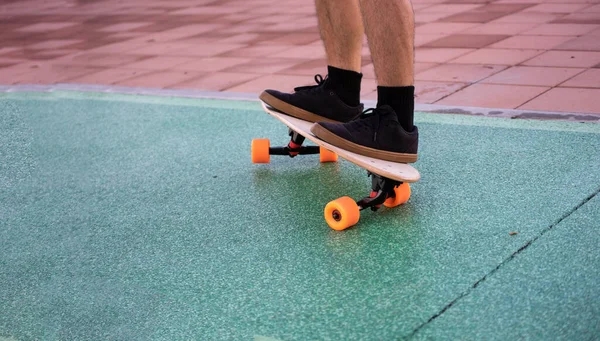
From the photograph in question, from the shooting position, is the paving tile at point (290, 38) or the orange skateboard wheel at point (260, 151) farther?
the paving tile at point (290, 38)

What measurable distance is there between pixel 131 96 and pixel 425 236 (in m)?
2.58

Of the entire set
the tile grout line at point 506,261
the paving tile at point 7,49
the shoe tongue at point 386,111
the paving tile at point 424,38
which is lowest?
the paving tile at point 7,49

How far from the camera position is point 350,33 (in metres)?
2.78

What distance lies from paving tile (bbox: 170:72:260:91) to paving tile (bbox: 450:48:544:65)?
4.00 feet

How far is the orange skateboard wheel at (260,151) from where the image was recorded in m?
2.98

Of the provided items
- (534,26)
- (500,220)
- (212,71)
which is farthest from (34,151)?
(534,26)

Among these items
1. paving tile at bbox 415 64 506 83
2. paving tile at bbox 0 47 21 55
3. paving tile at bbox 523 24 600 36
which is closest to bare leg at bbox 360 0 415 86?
paving tile at bbox 415 64 506 83

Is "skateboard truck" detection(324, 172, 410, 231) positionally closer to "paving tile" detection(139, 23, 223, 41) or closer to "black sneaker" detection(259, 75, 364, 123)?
"black sneaker" detection(259, 75, 364, 123)

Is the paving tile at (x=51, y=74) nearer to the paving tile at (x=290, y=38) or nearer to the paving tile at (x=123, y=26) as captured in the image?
the paving tile at (x=290, y=38)

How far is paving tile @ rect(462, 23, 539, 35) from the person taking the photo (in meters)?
5.22

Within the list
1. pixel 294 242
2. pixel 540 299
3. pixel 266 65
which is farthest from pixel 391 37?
pixel 266 65

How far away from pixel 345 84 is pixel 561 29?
9.24 ft

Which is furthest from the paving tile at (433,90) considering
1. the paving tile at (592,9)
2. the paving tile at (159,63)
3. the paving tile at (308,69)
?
the paving tile at (592,9)

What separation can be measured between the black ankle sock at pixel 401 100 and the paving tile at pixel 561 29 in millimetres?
2855
